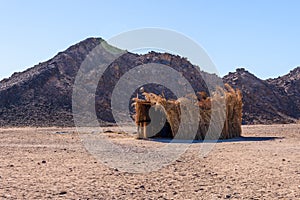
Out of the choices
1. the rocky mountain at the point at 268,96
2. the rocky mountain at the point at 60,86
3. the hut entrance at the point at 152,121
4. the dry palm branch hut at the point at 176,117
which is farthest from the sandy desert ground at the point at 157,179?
the rocky mountain at the point at 268,96

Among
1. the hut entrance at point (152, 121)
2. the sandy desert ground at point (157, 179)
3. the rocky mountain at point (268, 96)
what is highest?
the rocky mountain at point (268, 96)

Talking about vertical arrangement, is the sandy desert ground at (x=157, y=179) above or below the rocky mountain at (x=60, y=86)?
below

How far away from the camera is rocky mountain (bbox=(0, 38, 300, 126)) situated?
4472 cm

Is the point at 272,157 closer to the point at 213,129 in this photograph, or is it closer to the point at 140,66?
the point at 213,129

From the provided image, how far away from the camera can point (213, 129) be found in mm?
24078

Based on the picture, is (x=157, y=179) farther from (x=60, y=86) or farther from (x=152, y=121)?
(x=60, y=86)

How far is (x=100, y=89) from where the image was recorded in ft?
170

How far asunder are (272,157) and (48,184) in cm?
693

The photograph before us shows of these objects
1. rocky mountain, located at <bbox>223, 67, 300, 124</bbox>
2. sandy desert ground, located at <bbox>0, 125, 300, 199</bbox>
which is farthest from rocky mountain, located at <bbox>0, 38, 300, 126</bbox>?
sandy desert ground, located at <bbox>0, 125, 300, 199</bbox>

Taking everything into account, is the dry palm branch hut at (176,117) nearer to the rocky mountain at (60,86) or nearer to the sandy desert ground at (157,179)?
the sandy desert ground at (157,179)

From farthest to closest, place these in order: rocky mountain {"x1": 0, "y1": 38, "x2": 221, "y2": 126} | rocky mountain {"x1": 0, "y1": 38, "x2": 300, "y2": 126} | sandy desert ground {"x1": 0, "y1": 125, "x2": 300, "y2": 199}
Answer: rocky mountain {"x1": 0, "y1": 38, "x2": 300, "y2": 126}
rocky mountain {"x1": 0, "y1": 38, "x2": 221, "y2": 126}
sandy desert ground {"x1": 0, "y1": 125, "x2": 300, "y2": 199}

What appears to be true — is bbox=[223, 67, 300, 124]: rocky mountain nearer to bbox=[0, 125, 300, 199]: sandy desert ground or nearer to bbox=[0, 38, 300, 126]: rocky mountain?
bbox=[0, 38, 300, 126]: rocky mountain

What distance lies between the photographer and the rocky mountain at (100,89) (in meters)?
44.7

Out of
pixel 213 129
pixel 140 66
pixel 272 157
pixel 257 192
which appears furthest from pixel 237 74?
pixel 257 192
